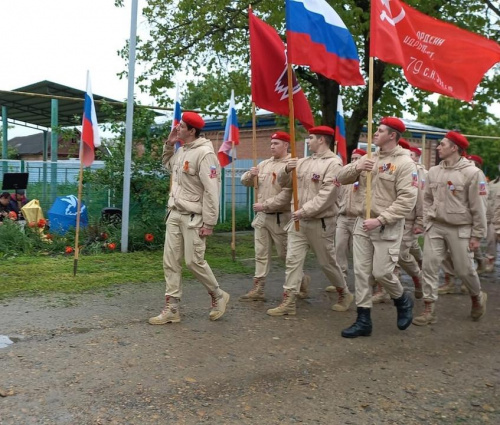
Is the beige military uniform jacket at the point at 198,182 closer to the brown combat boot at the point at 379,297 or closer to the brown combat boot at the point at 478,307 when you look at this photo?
the brown combat boot at the point at 379,297

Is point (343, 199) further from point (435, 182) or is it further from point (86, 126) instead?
point (86, 126)

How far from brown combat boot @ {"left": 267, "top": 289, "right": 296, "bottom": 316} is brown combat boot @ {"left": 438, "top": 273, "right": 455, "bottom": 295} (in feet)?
9.15

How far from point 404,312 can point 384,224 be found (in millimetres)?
932

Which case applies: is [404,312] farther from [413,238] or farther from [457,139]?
[413,238]

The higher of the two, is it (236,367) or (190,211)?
(190,211)

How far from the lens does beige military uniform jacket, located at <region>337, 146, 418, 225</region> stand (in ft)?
20.1

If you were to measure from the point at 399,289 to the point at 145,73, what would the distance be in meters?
12.1

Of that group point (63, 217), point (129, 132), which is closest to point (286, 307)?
point (129, 132)

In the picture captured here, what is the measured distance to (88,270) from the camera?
9227 millimetres

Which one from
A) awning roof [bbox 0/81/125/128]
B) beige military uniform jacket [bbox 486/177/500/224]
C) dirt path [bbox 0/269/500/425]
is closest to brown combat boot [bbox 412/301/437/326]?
dirt path [bbox 0/269/500/425]

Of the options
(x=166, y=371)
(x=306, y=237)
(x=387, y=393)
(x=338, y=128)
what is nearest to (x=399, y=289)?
(x=306, y=237)

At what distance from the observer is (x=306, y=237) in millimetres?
6980

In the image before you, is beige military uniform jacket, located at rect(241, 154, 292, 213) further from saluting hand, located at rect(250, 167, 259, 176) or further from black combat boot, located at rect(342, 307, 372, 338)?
black combat boot, located at rect(342, 307, 372, 338)

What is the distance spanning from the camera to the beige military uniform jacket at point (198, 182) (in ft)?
20.3
